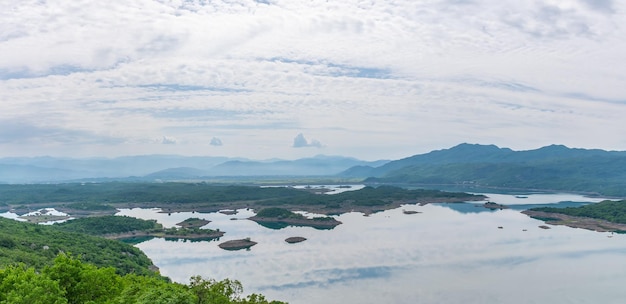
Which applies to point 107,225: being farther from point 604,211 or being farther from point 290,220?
point 604,211

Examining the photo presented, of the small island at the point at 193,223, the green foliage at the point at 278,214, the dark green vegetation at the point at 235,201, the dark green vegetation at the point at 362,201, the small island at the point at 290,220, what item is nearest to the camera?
the small island at the point at 193,223

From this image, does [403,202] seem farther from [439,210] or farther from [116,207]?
[116,207]

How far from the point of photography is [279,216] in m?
135

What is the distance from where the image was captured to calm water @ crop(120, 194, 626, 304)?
5675 centimetres

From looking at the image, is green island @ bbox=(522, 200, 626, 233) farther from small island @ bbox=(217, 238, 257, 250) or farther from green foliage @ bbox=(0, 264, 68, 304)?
green foliage @ bbox=(0, 264, 68, 304)

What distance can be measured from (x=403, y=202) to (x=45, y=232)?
5450 inches

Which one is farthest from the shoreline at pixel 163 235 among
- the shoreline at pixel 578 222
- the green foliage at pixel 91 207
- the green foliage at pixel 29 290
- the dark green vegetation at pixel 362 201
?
the shoreline at pixel 578 222

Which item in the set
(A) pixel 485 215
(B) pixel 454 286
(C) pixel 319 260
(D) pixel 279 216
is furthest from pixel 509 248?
(D) pixel 279 216

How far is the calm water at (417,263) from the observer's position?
186 feet

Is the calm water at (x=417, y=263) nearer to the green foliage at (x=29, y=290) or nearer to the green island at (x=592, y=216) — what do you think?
the green island at (x=592, y=216)

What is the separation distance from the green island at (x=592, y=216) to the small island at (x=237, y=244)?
85164mm

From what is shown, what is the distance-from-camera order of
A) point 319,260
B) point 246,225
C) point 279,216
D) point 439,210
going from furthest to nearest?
point 439,210
point 279,216
point 246,225
point 319,260

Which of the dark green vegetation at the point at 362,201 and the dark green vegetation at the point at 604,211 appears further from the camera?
the dark green vegetation at the point at 362,201

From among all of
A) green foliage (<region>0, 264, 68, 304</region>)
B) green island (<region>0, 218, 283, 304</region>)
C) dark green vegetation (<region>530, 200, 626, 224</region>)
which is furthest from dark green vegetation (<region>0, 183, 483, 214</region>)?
green foliage (<region>0, 264, 68, 304</region>)
